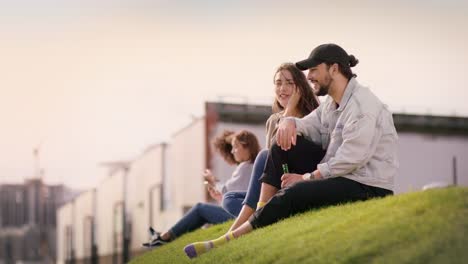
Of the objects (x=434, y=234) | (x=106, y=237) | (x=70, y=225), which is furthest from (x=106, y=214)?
(x=434, y=234)

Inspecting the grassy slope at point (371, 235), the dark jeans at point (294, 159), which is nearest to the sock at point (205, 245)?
the grassy slope at point (371, 235)

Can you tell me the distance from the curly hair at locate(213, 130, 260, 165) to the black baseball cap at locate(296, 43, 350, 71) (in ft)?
9.51

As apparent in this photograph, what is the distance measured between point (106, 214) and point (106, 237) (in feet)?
4.95

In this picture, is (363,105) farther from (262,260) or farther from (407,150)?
(407,150)

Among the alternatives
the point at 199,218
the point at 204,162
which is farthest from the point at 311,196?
the point at 204,162

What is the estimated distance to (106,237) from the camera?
2943 inches

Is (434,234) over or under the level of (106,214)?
over

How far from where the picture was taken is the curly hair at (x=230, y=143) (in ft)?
40.1

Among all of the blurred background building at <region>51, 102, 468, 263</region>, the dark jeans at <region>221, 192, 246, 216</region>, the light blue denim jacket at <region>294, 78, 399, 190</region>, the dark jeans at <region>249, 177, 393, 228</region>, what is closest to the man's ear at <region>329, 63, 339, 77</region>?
the light blue denim jacket at <region>294, 78, 399, 190</region>

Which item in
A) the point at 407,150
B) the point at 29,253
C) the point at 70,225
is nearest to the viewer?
the point at 407,150

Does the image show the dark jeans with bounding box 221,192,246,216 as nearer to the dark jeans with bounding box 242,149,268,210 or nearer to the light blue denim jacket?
the dark jeans with bounding box 242,149,268,210

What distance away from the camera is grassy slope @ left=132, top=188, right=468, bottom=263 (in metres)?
7.10

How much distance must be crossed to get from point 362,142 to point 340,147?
19 cm

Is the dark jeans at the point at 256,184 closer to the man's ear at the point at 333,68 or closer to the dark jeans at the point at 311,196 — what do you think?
the dark jeans at the point at 311,196
